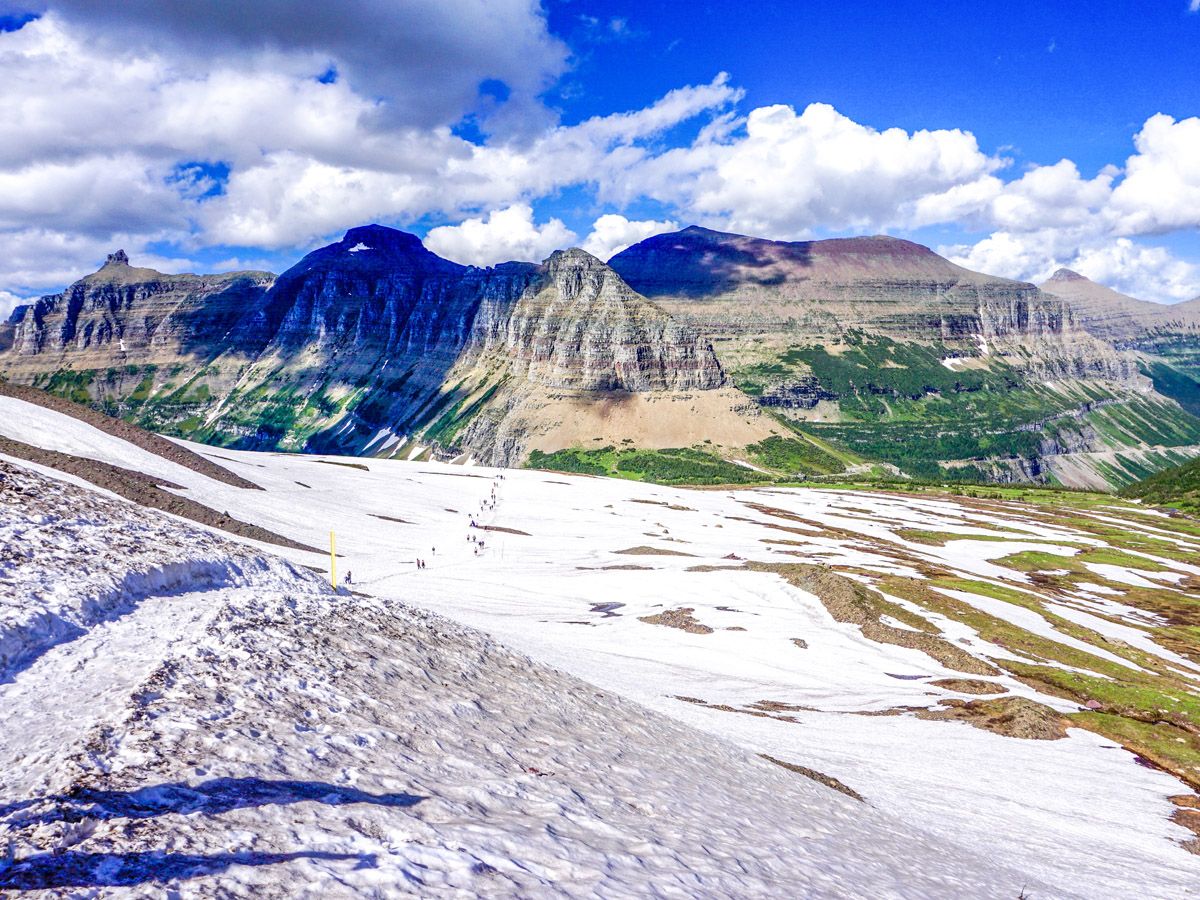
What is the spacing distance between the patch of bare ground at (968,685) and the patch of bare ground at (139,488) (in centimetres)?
5909

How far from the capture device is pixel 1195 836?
113ft

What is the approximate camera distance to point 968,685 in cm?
5797

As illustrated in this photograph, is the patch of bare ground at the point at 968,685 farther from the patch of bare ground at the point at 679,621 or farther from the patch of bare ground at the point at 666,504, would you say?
the patch of bare ground at the point at 666,504

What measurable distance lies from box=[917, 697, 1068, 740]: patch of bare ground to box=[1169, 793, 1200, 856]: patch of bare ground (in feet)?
26.9

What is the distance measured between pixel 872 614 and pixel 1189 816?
39.2m

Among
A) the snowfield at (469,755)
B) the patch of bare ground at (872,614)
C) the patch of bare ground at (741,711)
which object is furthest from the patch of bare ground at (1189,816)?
the patch of bare ground at (872,614)

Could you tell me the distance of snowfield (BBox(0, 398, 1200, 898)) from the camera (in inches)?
472

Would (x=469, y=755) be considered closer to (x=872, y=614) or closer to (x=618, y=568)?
(x=872, y=614)

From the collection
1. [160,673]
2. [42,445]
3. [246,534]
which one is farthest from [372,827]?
[42,445]

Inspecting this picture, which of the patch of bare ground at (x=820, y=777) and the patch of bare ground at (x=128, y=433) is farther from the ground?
the patch of bare ground at (x=128, y=433)

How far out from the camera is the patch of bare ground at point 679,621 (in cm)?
6719

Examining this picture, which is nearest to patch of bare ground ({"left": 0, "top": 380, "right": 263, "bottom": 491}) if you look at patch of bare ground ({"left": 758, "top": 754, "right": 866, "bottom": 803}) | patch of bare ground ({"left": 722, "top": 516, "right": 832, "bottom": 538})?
patch of bare ground ({"left": 758, "top": 754, "right": 866, "bottom": 803})

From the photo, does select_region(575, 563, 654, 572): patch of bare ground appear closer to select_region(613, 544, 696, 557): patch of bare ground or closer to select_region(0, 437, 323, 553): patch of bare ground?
select_region(613, 544, 696, 557): patch of bare ground

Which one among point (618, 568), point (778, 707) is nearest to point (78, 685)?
point (778, 707)
